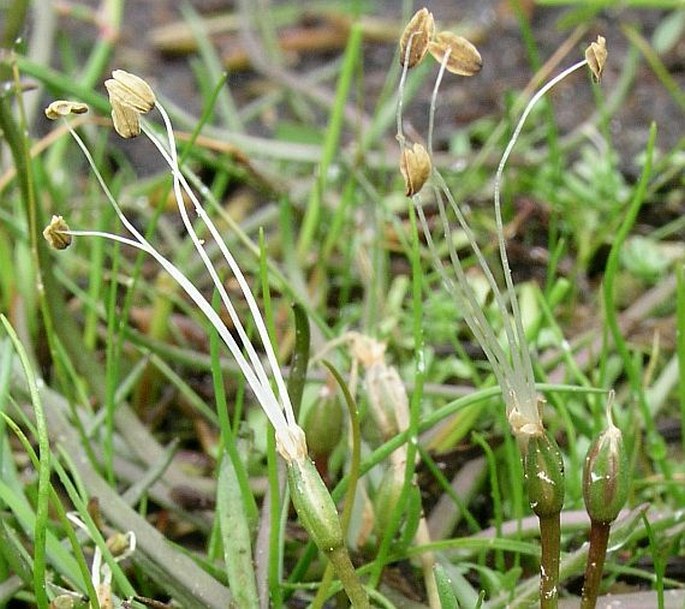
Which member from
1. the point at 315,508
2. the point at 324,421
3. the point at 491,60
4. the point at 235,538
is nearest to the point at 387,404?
the point at 324,421

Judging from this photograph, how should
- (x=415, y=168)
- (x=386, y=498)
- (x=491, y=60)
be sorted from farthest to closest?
(x=491, y=60) → (x=386, y=498) → (x=415, y=168)

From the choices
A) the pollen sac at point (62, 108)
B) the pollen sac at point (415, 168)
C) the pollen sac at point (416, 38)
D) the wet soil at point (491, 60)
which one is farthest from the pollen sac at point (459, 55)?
the wet soil at point (491, 60)

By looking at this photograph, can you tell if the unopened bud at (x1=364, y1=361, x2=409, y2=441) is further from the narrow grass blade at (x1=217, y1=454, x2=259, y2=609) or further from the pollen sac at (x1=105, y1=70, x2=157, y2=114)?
the pollen sac at (x1=105, y1=70, x2=157, y2=114)

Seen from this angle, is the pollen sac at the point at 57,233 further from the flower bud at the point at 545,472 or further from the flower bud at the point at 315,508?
the flower bud at the point at 545,472

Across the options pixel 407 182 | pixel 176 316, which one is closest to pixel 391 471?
pixel 407 182

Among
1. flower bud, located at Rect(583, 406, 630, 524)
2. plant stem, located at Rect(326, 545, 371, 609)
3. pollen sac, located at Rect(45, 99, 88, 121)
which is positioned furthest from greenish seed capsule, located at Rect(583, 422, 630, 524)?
pollen sac, located at Rect(45, 99, 88, 121)

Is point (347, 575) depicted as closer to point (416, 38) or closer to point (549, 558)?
point (549, 558)
